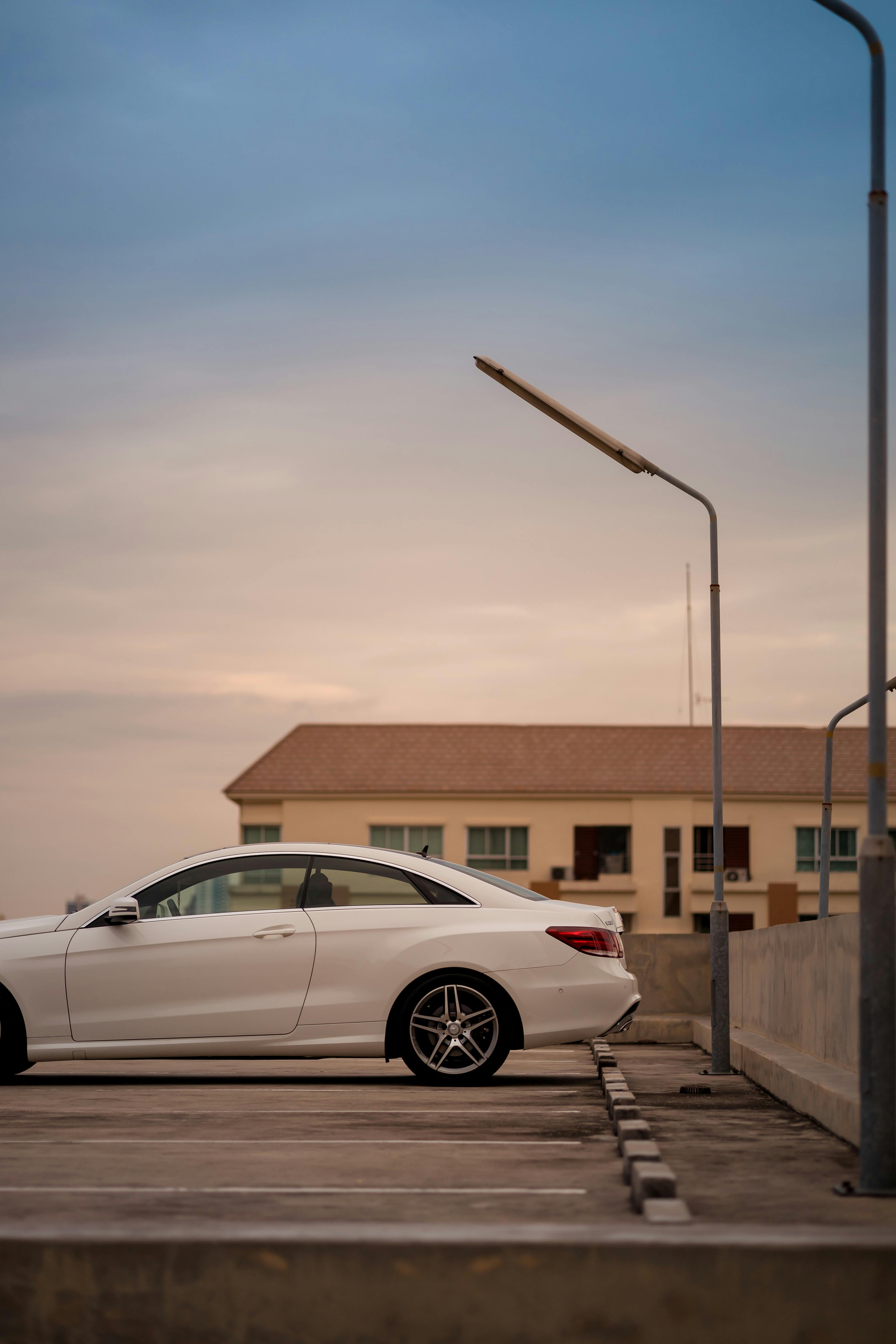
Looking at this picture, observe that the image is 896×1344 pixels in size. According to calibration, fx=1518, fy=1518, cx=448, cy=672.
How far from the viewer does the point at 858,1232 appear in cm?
442

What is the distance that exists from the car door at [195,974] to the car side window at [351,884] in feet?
0.74

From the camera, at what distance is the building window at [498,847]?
50.6 m

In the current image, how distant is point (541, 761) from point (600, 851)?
12.1 ft

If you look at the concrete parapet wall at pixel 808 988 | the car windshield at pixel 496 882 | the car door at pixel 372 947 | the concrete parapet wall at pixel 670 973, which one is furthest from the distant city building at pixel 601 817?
the car door at pixel 372 947

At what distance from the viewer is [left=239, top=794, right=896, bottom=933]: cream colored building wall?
50156 millimetres

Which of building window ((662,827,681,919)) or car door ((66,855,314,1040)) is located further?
building window ((662,827,681,919))

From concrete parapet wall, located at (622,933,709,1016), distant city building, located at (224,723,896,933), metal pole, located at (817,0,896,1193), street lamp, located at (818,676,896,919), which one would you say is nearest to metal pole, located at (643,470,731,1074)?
concrete parapet wall, located at (622,933,709,1016)

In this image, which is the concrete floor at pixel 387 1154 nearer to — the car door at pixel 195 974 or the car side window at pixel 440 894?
the car door at pixel 195 974

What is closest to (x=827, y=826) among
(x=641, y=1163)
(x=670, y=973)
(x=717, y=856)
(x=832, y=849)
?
Result: (x=670, y=973)

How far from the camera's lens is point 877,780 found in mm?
5801

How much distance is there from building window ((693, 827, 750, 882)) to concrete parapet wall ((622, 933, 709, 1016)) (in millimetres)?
34202

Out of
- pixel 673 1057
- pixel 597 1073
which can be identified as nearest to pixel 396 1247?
pixel 597 1073

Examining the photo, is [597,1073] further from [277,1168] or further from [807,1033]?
[277,1168]

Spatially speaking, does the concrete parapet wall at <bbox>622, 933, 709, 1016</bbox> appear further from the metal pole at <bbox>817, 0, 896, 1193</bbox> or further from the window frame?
the window frame
